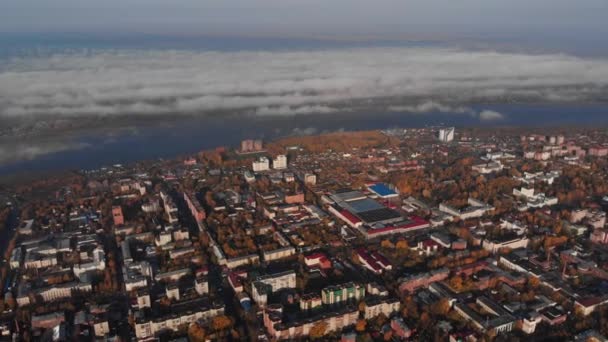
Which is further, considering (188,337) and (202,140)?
(202,140)

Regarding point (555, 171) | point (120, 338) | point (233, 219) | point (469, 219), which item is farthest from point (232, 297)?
point (555, 171)

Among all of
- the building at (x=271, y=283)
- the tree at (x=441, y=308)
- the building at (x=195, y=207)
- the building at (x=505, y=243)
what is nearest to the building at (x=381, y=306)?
the tree at (x=441, y=308)

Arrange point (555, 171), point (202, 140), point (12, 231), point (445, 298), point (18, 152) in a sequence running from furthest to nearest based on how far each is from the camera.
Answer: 1. point (202, 140)
2. point (18, 152)
3. point (555, 171)
4. point (12, 231)
5. point (445, 298)

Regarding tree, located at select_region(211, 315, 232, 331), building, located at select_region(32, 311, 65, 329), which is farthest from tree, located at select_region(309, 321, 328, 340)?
building, located at select_region(32, 311, 65, 329)

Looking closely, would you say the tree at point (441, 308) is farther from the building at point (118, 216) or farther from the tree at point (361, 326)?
the building at point (118, 216)

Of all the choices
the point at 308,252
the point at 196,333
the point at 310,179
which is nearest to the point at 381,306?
the point at 308,252

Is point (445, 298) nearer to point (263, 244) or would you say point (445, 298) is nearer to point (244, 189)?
→ point (263, 244)
